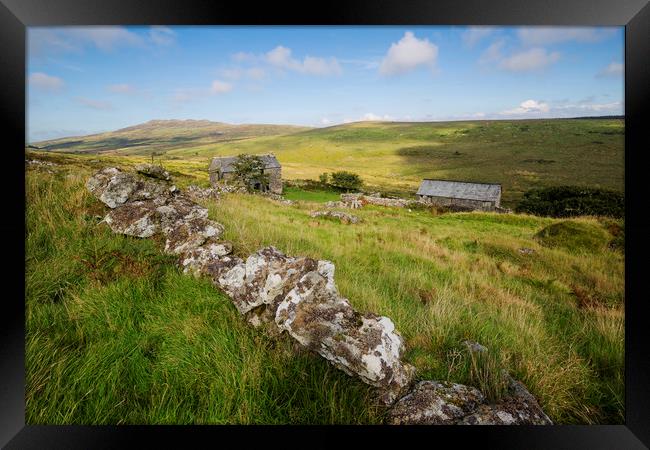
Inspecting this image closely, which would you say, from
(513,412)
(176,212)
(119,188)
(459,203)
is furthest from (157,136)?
(513,412)

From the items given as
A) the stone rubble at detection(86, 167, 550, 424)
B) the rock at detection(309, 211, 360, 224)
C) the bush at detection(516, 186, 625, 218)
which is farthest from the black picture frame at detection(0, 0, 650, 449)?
the rock at detection(309, 211, 360, 224)

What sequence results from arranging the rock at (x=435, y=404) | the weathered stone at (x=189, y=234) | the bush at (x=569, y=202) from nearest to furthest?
the rock at (x=435, y=404)
the weathered stone at (x=189, y=234)
the bush at (x=569, y=202)

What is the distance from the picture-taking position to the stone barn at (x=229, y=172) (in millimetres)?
4086

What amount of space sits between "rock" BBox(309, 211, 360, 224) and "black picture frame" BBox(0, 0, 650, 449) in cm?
226

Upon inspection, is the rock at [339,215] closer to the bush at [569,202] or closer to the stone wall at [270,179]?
the stone wall at [270,179]

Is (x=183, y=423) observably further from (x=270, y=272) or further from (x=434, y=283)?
(x=434, y=283)

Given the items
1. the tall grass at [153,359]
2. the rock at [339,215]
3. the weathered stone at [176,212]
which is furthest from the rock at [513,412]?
the weathered stone at [176,212]

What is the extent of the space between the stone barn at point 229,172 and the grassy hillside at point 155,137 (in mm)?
593

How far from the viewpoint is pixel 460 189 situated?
13.8 ft
